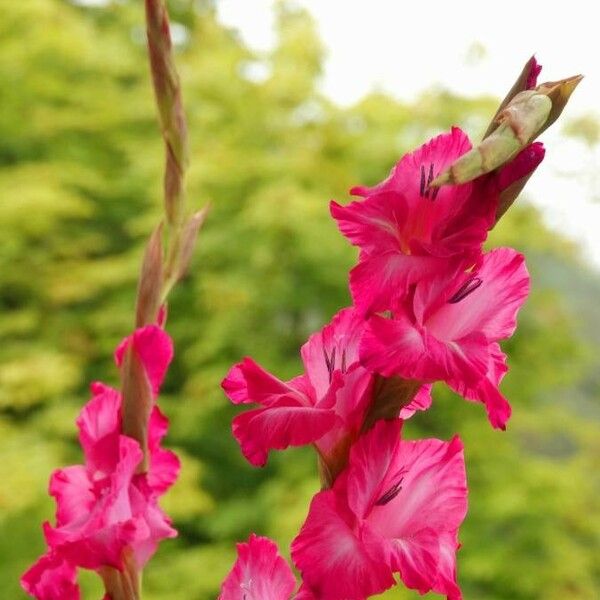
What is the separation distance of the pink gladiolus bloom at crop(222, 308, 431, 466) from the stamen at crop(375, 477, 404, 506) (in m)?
0.02

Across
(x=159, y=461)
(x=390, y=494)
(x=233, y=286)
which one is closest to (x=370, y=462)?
(x=390, y=494)

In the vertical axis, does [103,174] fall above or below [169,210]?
above

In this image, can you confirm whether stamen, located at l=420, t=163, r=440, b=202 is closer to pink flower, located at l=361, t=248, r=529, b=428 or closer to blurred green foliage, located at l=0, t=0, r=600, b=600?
pink flower, located at l=361, t=248, r=529, b=428

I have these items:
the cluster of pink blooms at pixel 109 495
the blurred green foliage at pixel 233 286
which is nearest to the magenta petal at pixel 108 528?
the cluster of pink blooms at pixel 109 495

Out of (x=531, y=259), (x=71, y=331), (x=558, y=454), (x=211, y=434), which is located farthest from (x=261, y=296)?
(x=558, y=454)

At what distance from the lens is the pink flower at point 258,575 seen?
27 cm

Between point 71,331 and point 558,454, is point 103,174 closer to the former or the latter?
point 71,331

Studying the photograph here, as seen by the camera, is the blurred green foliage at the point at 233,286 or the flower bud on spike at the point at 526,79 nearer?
the flower bud on spike at the point at 526,79

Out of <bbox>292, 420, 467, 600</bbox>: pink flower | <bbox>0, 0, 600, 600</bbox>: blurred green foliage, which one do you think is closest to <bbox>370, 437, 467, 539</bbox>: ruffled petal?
<bbox>292, 420, 467, 600</bbox>: pink flower

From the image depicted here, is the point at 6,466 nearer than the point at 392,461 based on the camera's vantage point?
No

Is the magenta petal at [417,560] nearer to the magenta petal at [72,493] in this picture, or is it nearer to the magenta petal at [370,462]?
the magenta petal at [370,462]

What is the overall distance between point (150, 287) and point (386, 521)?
0.33ft

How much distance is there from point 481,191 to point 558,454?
288cm

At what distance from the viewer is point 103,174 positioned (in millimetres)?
2764
